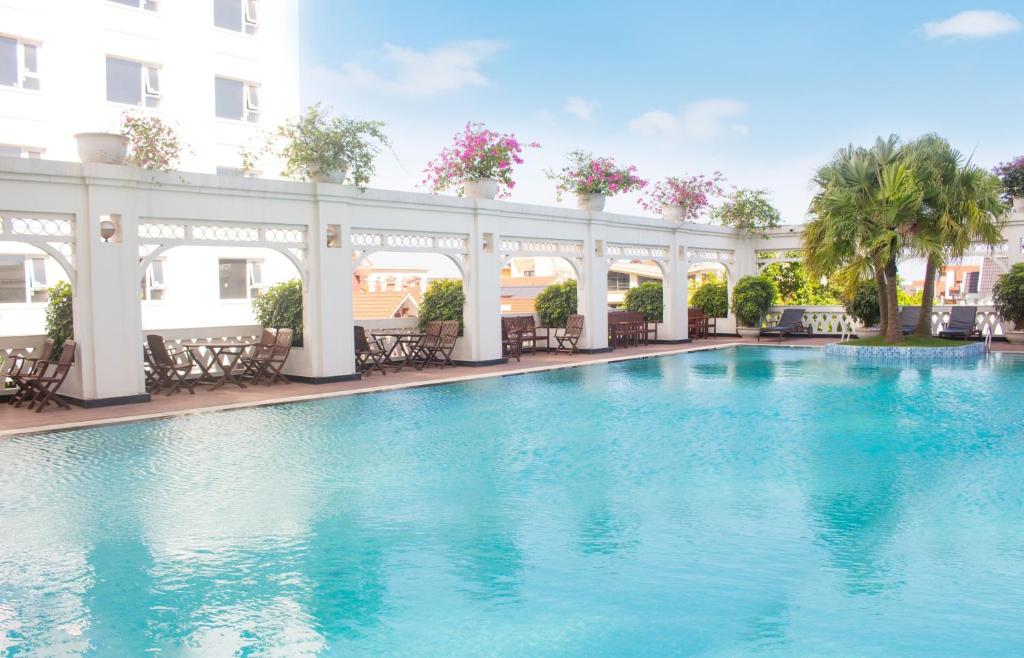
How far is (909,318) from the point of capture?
67.2ft

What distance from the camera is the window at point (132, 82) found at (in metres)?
22.6

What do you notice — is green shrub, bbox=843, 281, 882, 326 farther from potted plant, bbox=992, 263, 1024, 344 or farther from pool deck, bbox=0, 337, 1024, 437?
pool deck, bbox=0, 337, 1024, 437

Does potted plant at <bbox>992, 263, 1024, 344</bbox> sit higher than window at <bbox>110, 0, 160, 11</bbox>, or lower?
lower

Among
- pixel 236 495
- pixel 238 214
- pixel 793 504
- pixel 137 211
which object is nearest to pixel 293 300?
pixel 238 214

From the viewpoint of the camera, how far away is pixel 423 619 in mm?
4285

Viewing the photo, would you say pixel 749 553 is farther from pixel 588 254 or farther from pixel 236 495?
pixel 588 254

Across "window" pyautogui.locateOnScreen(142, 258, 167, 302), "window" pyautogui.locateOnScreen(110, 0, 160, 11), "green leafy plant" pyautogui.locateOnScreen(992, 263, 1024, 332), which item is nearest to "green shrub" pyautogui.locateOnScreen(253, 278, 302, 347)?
"window" pyautogui.locateOnScreen(142, 258, 167, 302)

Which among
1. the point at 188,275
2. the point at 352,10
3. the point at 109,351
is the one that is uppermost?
the point at 352,10

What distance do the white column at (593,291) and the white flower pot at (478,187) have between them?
344 centimetres

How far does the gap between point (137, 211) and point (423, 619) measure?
30.3ft

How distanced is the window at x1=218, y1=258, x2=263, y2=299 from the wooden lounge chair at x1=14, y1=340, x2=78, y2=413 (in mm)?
13130

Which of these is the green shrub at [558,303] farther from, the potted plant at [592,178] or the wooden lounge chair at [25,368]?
the wooden lounge chair at [25,368]

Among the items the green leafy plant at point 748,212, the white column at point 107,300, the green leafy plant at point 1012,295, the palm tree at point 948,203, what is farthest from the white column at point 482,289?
the green leafy plant at point 1012,295

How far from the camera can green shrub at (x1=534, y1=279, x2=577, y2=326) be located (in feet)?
68.1
